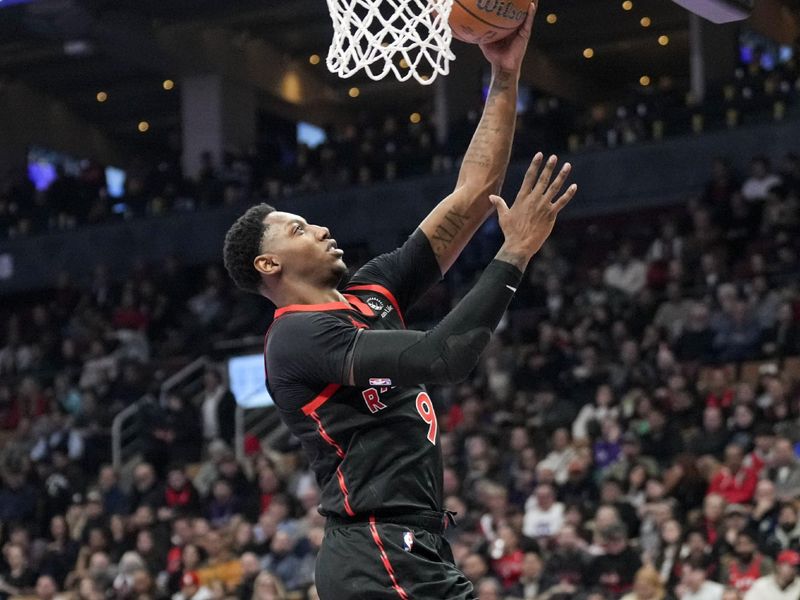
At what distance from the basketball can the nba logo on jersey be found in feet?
5.42

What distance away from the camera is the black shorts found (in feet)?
13.5

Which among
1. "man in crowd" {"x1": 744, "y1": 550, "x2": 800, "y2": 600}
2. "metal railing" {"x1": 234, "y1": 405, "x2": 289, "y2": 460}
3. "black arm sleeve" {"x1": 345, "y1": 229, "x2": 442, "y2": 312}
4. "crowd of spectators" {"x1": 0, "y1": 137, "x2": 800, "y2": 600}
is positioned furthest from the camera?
"metal railing" {"x1": 234, "y1": 405, "x2": 289, "y2": 460}

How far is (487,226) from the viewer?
1950 centimetres

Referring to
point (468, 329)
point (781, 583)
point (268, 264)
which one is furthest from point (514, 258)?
point (781, 583)

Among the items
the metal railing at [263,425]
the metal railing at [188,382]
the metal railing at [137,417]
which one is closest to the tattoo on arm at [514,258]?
the metal railing at [263,425]

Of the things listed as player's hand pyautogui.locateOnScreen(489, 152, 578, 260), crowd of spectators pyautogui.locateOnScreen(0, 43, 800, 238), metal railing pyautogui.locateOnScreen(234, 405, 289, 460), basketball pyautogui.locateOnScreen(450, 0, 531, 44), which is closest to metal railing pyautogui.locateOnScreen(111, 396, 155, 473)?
metal railing pyautogui.locateOnScreen(234, 405, 289, 460)

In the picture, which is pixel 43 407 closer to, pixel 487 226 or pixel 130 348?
pixel 130 348

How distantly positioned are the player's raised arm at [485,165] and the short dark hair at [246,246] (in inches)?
22.1

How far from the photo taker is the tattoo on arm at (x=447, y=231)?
4.61 metres

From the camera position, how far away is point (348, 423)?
417 centimetres

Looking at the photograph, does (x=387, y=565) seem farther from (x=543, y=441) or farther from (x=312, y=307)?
(x=543, y=441)

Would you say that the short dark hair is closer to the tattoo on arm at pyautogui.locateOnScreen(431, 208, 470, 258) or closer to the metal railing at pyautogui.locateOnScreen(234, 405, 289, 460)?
the tattoo on arm at pyautogui.locateOnScreen(431, 208, 470, 258)

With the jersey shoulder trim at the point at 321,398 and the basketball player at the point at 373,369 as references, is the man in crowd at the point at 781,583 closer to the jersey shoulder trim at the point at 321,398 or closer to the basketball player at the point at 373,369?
the basketball player at the point at 373,369

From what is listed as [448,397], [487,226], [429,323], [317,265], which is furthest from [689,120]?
[317,265]
